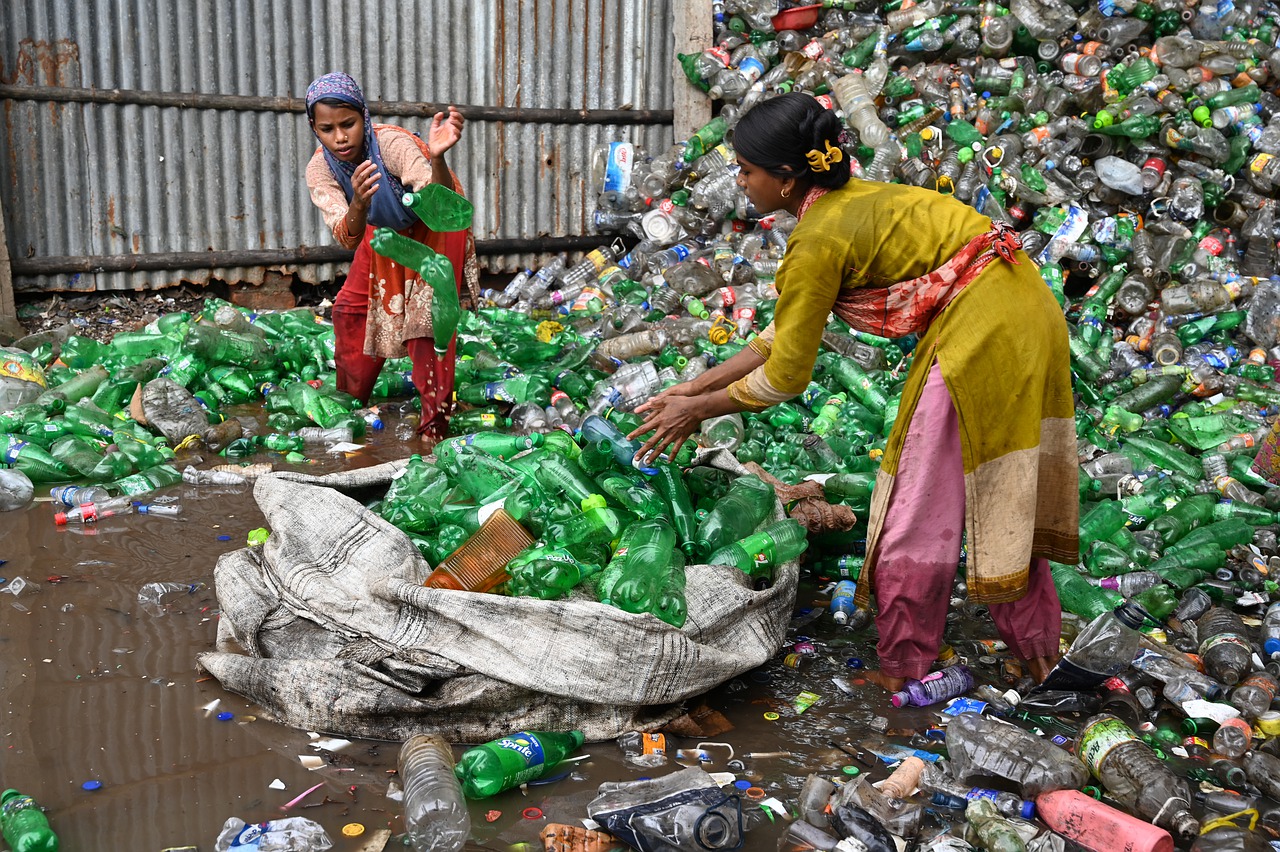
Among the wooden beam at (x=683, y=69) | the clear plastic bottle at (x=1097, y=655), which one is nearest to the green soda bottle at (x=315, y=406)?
the clear plastic bottle at (x=1097, y=655)

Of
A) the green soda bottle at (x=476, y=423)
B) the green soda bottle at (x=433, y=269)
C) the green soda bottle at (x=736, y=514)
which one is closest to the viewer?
the green soda bottle at (x=736, y=514)

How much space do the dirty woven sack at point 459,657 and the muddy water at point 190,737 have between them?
0.09m

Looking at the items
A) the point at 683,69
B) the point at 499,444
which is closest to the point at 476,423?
the point at 499,444

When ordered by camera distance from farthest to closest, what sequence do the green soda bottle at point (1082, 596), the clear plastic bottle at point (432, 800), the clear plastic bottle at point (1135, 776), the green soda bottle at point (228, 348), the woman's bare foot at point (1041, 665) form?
the green soda bottle at point (228, 348)
the green soda bottle at point (1082, 596)
the woman's bare foot at point (1041, 665)
the clear plastic bottle at point (1135, 776)
the clear plastic bottle at point (432, 800)

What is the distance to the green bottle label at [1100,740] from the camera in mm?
2406

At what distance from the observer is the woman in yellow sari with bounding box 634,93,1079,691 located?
2553mm

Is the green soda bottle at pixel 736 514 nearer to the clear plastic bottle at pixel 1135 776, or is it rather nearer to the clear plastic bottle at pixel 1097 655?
the clear plastic bottle at pixel 1097 655

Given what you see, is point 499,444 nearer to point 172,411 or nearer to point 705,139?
point 172,411

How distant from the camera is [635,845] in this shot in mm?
2113

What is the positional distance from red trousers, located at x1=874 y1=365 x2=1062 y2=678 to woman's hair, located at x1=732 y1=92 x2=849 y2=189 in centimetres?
59

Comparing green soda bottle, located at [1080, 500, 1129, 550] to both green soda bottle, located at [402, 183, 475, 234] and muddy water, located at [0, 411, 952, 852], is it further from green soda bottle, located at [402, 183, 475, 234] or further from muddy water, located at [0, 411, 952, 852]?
green soda bottle, located at [402, 183, 475, 234]

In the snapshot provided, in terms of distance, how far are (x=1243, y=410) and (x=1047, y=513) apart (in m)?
2.97

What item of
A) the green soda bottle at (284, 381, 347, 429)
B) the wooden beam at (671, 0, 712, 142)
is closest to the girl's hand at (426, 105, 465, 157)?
the green soda bottle at (284, 381, 347, 429)

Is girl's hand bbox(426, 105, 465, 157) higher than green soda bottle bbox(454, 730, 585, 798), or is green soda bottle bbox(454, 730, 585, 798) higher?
girl's hand bbox(426, 105, 465, 157)
